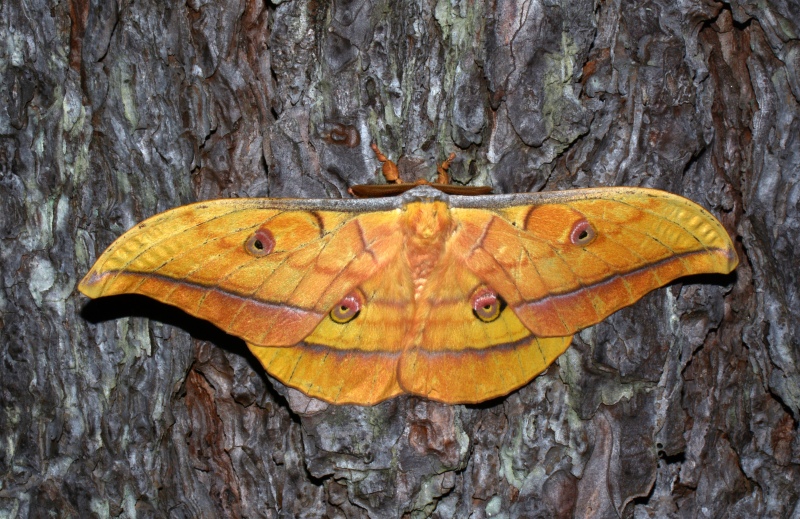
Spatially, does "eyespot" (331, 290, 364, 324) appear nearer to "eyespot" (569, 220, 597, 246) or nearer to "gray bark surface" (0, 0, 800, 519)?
"gray bark surface" (0, 0, 800, 519)

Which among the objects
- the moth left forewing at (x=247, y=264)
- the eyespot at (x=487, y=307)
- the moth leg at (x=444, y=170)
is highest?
the moth leg at (x=444, y=170)

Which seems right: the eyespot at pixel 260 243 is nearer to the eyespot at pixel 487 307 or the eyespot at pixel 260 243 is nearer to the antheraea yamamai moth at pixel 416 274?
the antheraea yamamai moth at pixel 416 274

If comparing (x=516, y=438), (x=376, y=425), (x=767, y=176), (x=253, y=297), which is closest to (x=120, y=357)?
(x=253, y=297)

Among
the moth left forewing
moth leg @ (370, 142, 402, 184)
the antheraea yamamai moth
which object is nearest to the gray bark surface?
moth leg @ (370, 142, 402, 184)

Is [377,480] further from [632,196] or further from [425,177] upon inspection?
[632,196]

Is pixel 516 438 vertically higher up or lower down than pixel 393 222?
lower down

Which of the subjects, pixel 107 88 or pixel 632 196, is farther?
pixel 107 88

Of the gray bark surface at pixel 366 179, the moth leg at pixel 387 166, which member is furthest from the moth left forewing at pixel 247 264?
the gray bark surface at pixel 366 179
